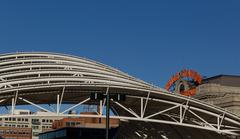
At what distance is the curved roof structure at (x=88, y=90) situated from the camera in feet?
212

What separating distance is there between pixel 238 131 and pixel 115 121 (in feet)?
356

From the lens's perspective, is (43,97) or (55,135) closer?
(43,97)

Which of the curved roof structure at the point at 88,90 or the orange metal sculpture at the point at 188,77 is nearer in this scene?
the curved roof structure at the point at 88,90

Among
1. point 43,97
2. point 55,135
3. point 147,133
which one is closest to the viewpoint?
point 43,97

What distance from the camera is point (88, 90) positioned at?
67062 millimetres

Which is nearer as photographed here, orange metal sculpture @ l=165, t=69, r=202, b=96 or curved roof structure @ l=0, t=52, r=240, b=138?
curved roof structure @ l=0, t=52, r=240, b=138

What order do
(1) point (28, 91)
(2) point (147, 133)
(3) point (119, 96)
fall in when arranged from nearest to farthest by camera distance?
(3) point (119, 96) → (1) point (28, 91) → (2) point (147, 133)

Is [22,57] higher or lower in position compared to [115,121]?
higher

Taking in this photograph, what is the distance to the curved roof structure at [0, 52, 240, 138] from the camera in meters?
64.7

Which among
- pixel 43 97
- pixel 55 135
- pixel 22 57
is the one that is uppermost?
pixel 22 57

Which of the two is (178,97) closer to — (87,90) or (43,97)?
(87,90)

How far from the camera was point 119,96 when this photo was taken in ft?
152

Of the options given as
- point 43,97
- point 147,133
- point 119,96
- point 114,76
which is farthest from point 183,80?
point 119,96

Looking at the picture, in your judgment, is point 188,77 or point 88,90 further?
point 188,77
